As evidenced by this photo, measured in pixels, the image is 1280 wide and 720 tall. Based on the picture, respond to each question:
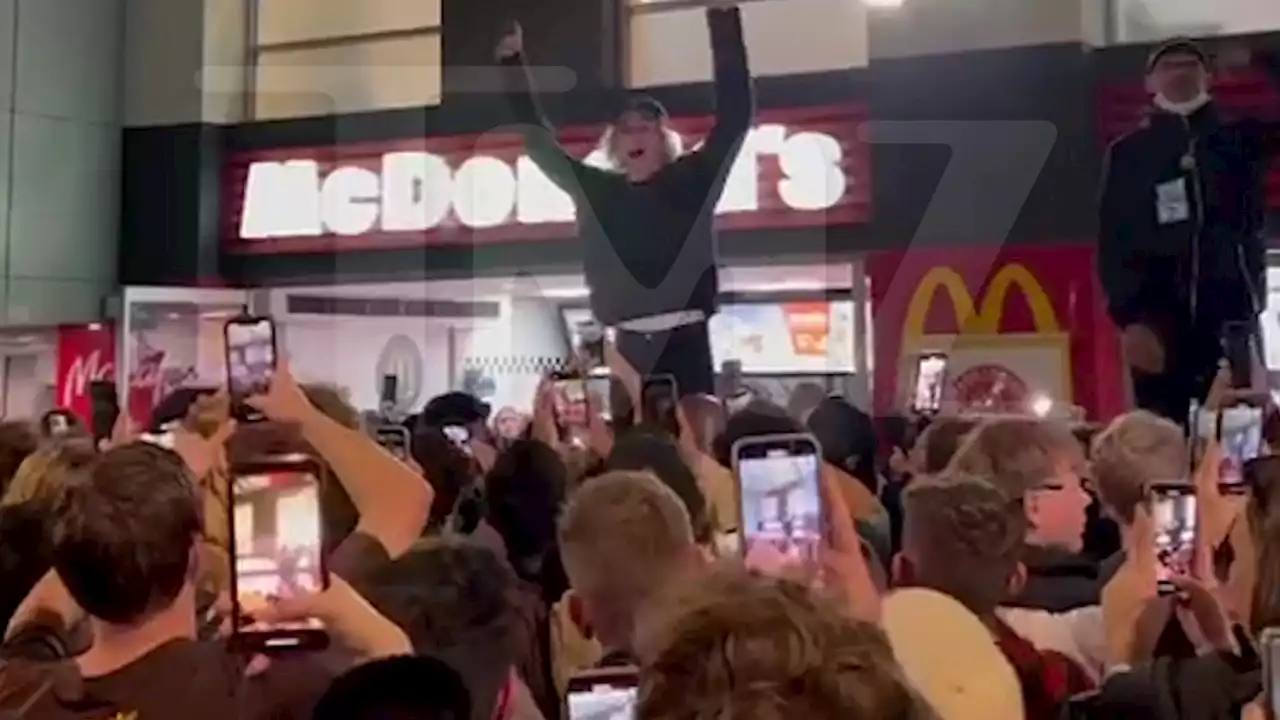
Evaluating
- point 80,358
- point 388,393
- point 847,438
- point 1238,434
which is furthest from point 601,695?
point 80,358

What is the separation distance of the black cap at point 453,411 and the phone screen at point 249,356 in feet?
5.42

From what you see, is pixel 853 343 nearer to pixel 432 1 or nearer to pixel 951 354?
pixel 951 354

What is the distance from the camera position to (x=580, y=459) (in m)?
3.66

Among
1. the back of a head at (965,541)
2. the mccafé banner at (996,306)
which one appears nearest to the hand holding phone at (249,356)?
the back of a head at (965,541)

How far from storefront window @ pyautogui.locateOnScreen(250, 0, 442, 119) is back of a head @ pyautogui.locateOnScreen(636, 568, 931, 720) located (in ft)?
30.8

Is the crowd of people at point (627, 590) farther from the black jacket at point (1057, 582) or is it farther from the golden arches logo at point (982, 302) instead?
the golden arches logo at point (982, 302)

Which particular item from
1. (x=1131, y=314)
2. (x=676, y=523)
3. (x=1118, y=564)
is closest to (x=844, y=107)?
(x=1131, y=314)

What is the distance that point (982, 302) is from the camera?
7.82m

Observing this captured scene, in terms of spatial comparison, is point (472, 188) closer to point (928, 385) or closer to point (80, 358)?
point (80, 358)

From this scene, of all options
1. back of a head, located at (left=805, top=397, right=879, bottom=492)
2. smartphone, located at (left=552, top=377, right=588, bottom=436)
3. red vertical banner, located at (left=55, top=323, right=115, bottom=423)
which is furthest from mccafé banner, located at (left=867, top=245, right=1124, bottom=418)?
red vertical banner, located at (left=55, top=323, right=115, bottom=423)

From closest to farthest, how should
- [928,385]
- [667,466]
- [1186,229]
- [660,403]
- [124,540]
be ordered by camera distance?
[124,540]
[667,466]
[660,403]
[1186,229]
[928,385]

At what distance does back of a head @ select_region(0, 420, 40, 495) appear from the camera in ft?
11.3

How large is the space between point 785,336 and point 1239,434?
630 cm

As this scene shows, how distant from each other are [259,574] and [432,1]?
8.80 metres
